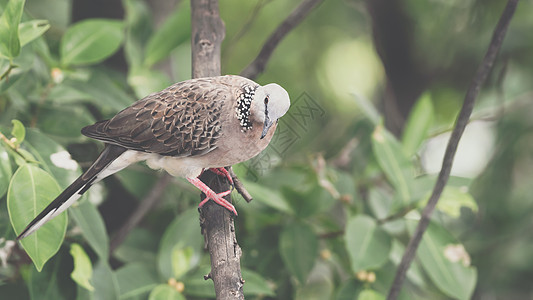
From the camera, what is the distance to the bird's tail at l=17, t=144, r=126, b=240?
5.74ft

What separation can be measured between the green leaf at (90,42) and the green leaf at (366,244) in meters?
1.29

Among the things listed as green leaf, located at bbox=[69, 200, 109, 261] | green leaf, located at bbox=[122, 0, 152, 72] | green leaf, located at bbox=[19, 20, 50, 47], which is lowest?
green leaf, located at bbox=[69, 200, 109, 261]

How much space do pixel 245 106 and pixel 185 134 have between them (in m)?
0.24

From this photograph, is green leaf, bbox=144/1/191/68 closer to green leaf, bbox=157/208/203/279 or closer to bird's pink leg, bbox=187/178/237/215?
green leaf, bbox=157/208/203/279

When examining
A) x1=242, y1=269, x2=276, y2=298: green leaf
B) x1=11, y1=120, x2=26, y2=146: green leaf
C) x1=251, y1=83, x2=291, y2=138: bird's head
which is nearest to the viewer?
x1=251, y1=83, x2=291, y2=138: bird's head

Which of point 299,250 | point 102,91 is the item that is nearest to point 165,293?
point 299,250

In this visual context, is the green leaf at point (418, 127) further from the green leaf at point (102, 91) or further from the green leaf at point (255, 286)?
the green leaf at point (102, 91)

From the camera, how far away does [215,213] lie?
186cm

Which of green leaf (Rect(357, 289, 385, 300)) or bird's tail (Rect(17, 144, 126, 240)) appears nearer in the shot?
bird's tail (Rect(17, 144, 126, 240))

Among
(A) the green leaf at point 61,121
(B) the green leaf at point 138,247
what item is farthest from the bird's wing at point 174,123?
(B) the green leaf at point 138,247

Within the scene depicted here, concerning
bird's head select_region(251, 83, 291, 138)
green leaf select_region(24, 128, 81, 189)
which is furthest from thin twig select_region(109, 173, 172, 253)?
bird's head select_region(251, 83, 291, 138)

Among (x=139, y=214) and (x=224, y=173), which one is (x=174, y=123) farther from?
(x=139, y=214)

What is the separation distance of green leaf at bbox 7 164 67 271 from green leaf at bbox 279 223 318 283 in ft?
3.43

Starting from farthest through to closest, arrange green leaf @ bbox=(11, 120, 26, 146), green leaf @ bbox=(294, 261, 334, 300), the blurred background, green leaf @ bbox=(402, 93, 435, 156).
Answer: green leaf @ bbox=(294, 261, 334, 300) → green leaf @ bbox=(402, 93, 435, 156) → the blurred background → green leaf @ bbox=(11, 120, 26, 146)
